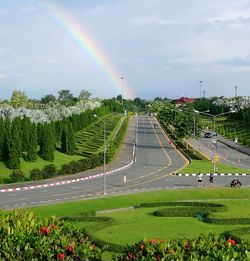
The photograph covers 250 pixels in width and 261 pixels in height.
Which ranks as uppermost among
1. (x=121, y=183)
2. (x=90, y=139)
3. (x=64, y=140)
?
(x=64, y=140)

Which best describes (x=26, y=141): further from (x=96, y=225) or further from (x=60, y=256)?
(x=60, y=256)

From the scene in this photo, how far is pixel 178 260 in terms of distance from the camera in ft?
37.0

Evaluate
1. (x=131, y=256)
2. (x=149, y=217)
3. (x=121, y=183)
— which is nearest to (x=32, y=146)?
(x=121, y=183)

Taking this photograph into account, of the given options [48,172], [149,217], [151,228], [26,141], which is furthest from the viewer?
[26,141]

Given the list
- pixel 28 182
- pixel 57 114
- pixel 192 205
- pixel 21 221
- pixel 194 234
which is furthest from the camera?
pixel 57 114

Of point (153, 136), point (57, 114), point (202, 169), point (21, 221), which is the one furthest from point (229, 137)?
point (21, 221)

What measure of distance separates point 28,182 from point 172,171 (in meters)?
17.5

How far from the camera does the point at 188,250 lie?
40.5 ft

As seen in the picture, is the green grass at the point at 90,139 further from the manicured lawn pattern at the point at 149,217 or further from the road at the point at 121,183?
the manicured lawn pattern at the point at 149,217

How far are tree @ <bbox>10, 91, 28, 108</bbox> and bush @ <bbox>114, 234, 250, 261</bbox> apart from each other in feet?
428

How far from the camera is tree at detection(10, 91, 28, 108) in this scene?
141m

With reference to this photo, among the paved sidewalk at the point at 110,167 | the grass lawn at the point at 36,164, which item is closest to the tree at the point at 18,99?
the paved sidewalk at the point at 110,167

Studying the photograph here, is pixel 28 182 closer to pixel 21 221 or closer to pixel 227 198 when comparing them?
pixel 227 198

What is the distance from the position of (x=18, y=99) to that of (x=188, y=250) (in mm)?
138918
